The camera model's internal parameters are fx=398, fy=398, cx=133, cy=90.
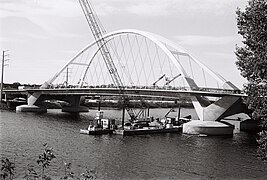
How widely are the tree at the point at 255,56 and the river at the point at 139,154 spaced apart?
1707cm

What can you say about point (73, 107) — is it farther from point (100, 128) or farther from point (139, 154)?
point (139, 154)

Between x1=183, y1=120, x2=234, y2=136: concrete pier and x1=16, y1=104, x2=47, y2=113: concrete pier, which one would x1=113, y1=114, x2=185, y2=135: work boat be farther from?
x1=16, y1=104, x2=47, y2=113: concrete pier

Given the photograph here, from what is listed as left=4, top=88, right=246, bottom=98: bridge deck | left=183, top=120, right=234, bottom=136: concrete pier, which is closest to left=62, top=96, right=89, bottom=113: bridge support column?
left=4, top=88, right=246, bottom=98: bridge deck

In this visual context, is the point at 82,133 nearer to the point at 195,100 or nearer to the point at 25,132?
the point at 25,132

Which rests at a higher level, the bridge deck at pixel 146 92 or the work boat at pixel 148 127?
the bridge deck at pixel 146 92

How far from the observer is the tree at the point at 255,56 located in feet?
63.1

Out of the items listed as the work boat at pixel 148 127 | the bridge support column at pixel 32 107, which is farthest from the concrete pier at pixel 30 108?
the work boat at pixel 148 127

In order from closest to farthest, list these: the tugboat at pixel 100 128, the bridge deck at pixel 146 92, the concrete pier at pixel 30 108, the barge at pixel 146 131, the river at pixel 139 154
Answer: the river at pixel 139 154, the tugboat at pixel 100 128, the barge at pixel 146 131, the bridge deck at pixel 146 92, the concrete pier at pixel 30 108

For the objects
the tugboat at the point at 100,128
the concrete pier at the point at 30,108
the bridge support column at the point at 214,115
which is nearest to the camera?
the tugboat at the point at 100,128

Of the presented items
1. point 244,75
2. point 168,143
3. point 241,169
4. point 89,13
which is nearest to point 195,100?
point 168,143

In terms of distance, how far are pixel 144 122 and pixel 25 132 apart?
24686mm

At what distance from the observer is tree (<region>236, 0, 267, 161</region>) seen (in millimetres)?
19219

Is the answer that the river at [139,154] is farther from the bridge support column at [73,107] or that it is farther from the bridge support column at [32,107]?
the bridge support column at [73,107]

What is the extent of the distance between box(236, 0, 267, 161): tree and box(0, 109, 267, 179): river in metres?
17.1
